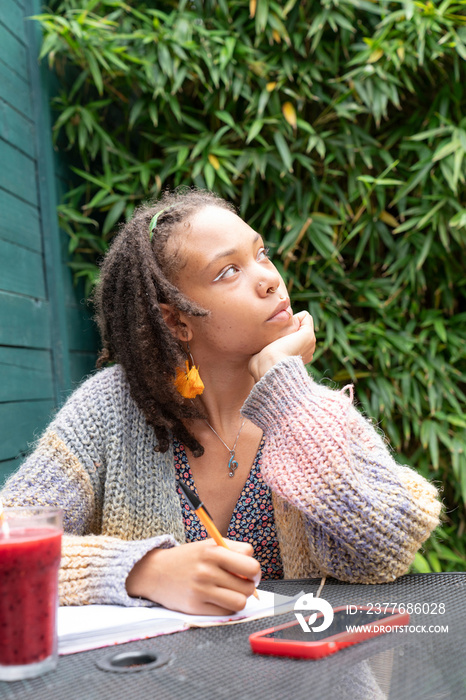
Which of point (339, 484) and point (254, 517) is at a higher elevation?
point (339, 484)

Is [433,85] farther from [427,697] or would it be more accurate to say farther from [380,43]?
[427,697]

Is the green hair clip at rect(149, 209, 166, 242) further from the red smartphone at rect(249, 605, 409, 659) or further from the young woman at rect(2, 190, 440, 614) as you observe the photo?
the red smartphone at rect(249, 605, 409, 659)

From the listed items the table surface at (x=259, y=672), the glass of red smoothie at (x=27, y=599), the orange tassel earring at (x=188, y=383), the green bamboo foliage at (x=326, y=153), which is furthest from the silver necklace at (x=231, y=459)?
the green bamboo foliage at (x=326, y=153)

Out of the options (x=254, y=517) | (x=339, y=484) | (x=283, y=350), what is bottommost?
(x=254, y=517)

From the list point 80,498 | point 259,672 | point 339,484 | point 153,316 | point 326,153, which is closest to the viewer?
point 259,672

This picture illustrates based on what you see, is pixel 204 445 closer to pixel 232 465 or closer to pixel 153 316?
pixel 232 465

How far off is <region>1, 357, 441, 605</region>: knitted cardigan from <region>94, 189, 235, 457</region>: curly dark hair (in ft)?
0.13

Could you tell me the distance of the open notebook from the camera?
0.72 m

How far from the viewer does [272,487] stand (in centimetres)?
105

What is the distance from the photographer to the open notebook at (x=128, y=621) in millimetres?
718

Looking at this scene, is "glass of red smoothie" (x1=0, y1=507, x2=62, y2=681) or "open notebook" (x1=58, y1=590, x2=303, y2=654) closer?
"glass of red smoothie" (x1=0, y1=507, x2=62, y2=681)

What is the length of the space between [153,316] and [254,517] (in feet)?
1.57

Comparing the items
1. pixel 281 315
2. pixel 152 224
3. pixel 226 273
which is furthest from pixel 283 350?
pixel 152 224

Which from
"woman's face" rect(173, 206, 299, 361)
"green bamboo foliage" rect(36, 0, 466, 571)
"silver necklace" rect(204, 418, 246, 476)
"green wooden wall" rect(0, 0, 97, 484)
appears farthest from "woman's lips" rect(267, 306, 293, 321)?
"green bamboo foliage" rect(36, 0, 466, 571)
